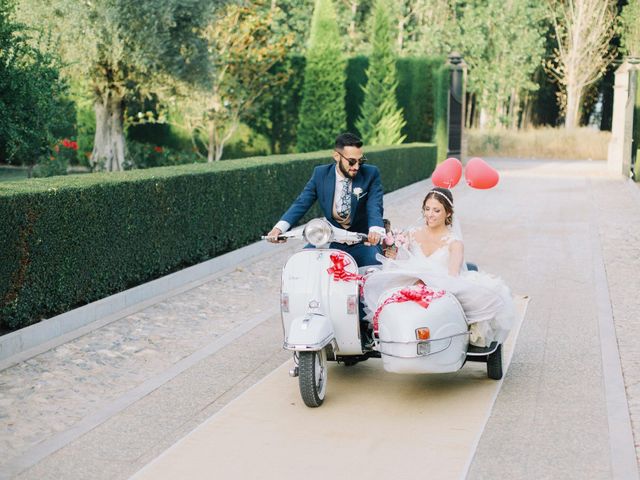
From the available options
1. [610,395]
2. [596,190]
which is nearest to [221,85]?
[596,190]

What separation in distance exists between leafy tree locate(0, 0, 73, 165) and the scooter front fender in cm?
656

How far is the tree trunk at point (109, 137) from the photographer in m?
21.9

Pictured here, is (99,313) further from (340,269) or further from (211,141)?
(211,141)

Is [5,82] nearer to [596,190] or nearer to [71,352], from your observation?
[71,352]

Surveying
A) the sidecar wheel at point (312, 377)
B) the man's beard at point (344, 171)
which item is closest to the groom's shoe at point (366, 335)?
the sidecar wheel at point (312, 377)

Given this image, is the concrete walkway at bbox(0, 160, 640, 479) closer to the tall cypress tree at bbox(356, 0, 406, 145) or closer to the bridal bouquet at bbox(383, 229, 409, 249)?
the bridal bouquet at bbox(383, 229, 409, 249)

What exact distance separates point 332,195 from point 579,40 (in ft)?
135

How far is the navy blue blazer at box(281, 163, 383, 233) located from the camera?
6.86 meters

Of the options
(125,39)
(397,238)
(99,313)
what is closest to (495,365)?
(397,238)

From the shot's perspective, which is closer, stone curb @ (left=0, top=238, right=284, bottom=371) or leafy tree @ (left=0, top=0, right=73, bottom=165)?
stone curb @ (left=0, top=238, right=284, bottom=371)

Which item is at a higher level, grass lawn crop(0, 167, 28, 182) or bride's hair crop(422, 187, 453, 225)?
bride's hair crop(422, 187, 453, 225)

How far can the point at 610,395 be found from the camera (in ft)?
21.0

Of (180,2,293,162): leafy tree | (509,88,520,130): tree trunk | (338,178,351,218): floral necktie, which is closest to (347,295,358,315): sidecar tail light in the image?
(338,178,351,218): floral necktie

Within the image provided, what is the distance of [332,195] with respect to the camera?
690 cm
